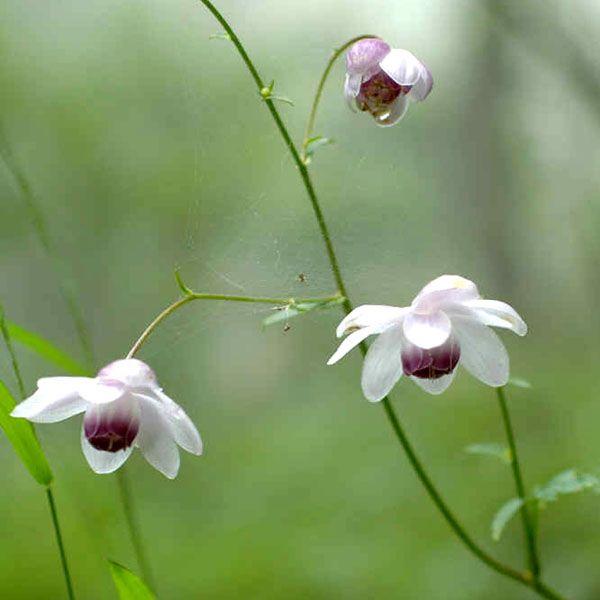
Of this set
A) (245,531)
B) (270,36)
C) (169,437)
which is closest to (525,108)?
(270,36)

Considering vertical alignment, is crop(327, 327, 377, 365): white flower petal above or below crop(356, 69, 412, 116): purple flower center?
below

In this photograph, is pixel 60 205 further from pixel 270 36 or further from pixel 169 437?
pixel 169 437

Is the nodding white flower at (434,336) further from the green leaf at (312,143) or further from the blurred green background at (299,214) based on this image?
the blurred green background at (299,214)

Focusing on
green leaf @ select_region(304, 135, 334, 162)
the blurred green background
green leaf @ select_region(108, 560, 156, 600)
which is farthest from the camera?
the blurred green background

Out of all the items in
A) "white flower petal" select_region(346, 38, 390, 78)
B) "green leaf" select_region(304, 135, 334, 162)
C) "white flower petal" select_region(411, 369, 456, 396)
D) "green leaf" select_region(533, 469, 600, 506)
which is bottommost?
"green leaf" select_region(533, 469, 600, 506)

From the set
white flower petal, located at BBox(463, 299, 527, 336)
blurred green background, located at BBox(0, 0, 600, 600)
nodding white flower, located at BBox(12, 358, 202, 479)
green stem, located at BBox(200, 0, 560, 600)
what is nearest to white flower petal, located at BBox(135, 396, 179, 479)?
nodding white flower, located at BBox(12, 358, 202, 479)

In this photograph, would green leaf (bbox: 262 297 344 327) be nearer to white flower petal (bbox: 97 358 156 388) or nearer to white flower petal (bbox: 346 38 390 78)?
white flower petal (bbox: 97 358 156 388)
